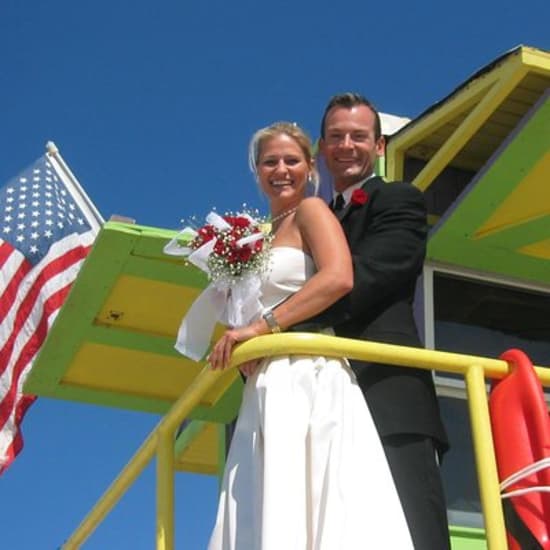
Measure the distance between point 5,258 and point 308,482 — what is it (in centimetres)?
569

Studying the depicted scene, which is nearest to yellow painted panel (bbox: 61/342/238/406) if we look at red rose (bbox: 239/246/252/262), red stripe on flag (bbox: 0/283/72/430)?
red stripe on flag (bbox: 0/283/72/430)

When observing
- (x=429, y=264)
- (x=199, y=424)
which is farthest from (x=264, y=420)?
(x=199, y=424)

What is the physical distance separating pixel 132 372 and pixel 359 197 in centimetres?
335

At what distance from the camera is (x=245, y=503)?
3.78 m

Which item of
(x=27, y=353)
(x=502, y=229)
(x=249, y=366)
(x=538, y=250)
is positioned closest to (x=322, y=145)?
(x=249, y=366)

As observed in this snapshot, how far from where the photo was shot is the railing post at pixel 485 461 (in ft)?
12.0

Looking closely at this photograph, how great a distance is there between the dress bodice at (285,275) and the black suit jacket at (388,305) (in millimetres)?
165

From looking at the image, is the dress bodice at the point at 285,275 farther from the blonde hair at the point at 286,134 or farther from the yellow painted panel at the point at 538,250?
the yellow painted panel at the point at 538,250

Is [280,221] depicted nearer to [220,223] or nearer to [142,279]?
[220,223]

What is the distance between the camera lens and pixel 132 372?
7.23 meters

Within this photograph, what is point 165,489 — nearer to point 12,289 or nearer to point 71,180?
point 12,289

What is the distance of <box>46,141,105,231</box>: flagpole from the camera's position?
9.95 meters

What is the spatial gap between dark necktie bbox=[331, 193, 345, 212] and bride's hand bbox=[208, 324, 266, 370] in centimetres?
65

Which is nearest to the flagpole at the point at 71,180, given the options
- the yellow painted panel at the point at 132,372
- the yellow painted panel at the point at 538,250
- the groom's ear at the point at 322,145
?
the yellow painted panel at the point at 132,372
